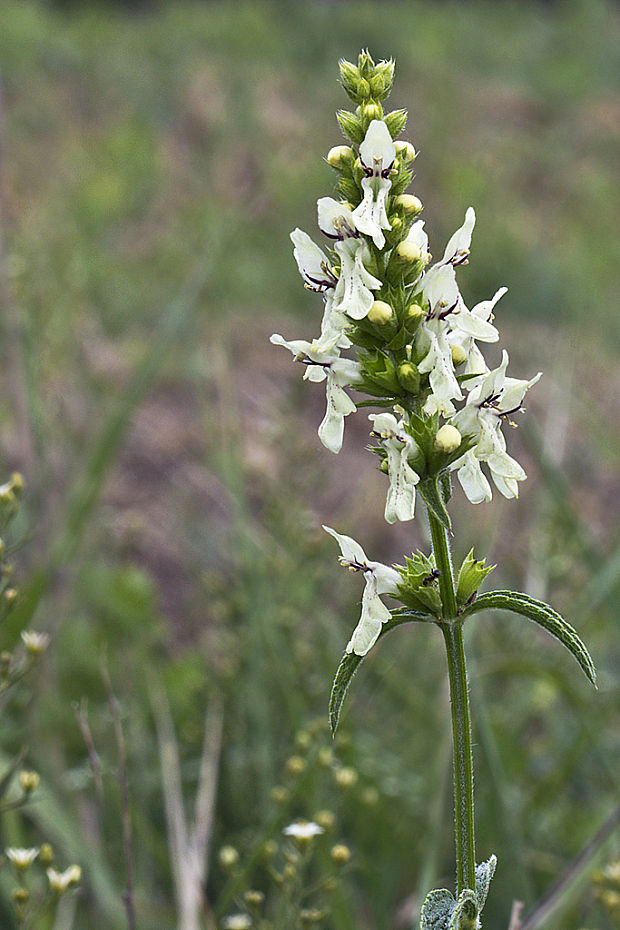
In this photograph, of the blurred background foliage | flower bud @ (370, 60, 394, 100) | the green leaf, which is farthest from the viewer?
the blurred background foliage

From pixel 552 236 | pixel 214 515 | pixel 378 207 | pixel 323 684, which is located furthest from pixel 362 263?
pixel 552 236

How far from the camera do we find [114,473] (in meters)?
3.62

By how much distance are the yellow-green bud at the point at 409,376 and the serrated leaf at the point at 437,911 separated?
1.46ft

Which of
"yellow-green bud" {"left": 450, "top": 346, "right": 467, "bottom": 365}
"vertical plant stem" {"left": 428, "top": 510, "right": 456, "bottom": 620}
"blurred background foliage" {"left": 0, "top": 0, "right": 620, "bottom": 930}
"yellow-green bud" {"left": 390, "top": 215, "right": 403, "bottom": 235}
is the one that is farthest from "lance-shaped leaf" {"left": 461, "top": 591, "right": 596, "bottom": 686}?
"blurred background foliage" {"left": 0, "top": 0, "right": 620, "bottom": 930}

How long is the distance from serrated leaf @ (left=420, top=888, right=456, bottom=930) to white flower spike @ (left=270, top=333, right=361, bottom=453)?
1.35 feet

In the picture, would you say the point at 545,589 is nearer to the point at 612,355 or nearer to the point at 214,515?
the point at 214,515

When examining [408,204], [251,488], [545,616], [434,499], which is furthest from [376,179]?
[251,488]

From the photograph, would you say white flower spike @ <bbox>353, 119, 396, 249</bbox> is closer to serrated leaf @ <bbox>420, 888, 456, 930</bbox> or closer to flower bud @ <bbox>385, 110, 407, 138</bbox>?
flower bud @ <bbox>385, 110, 407, 138</bbox>

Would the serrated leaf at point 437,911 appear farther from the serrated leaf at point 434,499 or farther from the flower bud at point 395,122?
the flower bud at point 395,122

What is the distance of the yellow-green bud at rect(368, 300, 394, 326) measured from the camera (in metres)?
0.87

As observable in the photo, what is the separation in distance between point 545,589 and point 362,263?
5.48ft

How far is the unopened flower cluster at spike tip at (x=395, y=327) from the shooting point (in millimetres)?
880

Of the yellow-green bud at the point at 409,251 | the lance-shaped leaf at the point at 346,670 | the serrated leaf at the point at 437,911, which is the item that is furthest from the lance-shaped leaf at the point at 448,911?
the yellow-green bud at the point at 409,251

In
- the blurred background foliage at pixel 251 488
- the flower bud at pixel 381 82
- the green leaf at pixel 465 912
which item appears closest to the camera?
the green leaf at pixel 465 912
